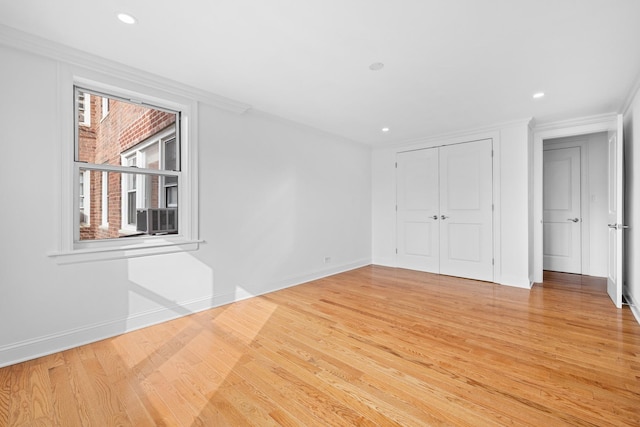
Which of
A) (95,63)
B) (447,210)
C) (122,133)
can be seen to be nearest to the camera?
(95,63)

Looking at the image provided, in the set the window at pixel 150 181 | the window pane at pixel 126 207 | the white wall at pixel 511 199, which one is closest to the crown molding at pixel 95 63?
the window at pixel 150 181

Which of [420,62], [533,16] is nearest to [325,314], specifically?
[420,62]

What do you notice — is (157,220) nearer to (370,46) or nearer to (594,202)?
(370,46)

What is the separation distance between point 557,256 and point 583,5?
4.65 m

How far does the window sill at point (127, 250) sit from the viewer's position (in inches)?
95.1

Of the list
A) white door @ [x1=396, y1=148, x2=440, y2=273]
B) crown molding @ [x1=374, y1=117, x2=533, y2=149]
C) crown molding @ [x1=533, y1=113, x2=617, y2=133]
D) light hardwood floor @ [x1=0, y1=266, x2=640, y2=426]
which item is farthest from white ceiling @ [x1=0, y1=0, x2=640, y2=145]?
light hardwood floor @ [x1=0, y1=266, x2=640, y2=426]

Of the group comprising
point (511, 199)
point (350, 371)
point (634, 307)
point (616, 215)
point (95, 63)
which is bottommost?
point (350, 371)

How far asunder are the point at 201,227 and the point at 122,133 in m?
1.19

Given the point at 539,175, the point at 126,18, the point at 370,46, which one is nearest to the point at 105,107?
the point at 126,18

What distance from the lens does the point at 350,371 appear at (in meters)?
2.06

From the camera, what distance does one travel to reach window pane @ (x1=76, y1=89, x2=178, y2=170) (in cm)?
259

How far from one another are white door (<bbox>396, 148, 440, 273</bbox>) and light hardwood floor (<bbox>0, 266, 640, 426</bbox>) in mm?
1984

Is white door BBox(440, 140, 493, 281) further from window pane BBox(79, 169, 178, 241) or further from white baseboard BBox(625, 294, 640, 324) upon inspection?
window pane BBox(79, 169, 178, 241)

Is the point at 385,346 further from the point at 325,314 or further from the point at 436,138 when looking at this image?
the point at 436,138
